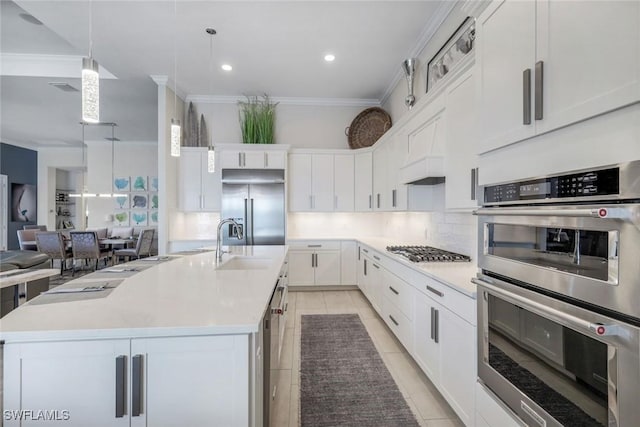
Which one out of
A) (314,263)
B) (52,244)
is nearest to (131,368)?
(314,263)

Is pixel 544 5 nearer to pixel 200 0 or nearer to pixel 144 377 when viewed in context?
pixel 144 377

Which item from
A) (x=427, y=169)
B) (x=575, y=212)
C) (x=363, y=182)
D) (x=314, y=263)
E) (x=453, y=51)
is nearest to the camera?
(x=575, y=212)

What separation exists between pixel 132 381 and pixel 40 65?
517 centimetres

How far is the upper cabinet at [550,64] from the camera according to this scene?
0.81m

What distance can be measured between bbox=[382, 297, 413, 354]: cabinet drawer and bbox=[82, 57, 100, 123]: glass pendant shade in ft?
8.96

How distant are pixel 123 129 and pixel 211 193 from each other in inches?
154

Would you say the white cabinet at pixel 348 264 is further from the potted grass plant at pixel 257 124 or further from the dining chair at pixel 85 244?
the dining chair at pixel 85 244

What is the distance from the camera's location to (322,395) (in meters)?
2.15

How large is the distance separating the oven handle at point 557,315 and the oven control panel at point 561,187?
38cm

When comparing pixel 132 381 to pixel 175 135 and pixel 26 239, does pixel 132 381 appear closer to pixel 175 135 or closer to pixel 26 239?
pixel 175 135

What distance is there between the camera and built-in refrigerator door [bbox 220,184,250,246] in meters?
4.61

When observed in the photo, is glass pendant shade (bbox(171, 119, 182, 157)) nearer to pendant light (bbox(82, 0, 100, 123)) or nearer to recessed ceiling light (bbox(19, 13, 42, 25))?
pendant light (bbox(82, 0, 100, 123))

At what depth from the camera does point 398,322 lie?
281 cm

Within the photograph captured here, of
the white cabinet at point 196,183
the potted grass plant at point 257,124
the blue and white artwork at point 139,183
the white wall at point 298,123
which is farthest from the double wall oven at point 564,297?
the blue and white artwork at point 139,183
